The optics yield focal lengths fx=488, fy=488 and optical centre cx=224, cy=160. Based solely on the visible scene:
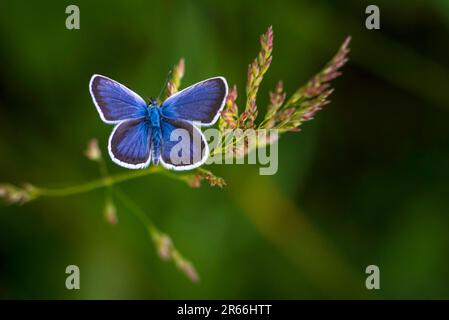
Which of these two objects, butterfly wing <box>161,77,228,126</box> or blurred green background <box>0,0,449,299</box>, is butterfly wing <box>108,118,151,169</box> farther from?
blurred green background <box>0,0,449,299</box>

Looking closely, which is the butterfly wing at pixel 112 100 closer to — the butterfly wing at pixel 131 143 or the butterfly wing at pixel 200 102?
the butterfly wing at pixel 131 143

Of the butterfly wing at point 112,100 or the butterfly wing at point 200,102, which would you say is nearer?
the butterfly wing at point 200,102

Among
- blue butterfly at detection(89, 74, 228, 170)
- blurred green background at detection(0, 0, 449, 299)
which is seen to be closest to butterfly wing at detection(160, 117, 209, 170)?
blue butterfly at detection(89, 74, 228, 170)

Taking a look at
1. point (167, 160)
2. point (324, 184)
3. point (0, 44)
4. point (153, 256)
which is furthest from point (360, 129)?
point (0, 44)

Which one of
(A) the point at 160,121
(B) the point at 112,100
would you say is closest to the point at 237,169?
(A) the point at 160,121

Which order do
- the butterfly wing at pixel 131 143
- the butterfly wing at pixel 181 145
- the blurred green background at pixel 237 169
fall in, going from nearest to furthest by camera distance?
the butterfly wing at pixel 181 145, the butterfly wing at pixel 131 143, the blurred green background at pixel 237 169

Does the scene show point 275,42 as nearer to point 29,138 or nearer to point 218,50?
point 218,50

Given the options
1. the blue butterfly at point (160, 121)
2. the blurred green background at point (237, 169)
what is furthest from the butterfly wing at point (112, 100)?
the blurred green background at point (237, 169)
